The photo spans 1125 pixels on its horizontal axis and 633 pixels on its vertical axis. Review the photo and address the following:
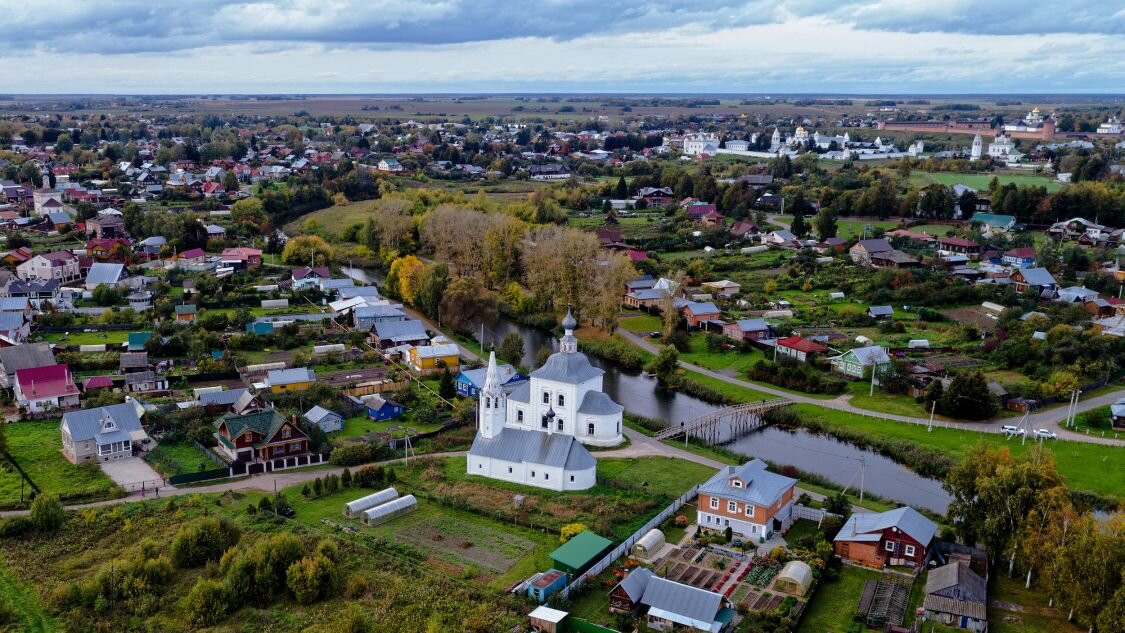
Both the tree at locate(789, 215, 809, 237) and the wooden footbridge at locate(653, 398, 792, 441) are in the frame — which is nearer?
the wooden footbridge at locate(653, 398, 792, 441)

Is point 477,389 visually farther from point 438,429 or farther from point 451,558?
point 451,558

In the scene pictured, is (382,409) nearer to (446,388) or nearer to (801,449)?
(446,388)

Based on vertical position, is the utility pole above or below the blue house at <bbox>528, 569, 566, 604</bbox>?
below

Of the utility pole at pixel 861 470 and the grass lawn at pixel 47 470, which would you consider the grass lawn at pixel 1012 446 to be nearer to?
the utility pole at pixel 861 470

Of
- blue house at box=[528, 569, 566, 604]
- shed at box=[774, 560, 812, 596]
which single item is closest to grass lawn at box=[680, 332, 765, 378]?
shed at box=[774, 560, 812, 596]

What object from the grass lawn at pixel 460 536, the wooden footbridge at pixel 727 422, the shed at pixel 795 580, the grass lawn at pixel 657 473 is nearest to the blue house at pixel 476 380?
the wooden footbridge at pixel 727 422

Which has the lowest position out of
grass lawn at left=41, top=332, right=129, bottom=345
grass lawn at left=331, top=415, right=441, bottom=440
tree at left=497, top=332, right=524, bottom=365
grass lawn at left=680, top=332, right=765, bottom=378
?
grass lawn at left=680, top=332, right=765, bottom=378

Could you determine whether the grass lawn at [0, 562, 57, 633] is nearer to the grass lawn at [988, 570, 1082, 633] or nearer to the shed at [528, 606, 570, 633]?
the shed at [528, 606, 570, 633]
